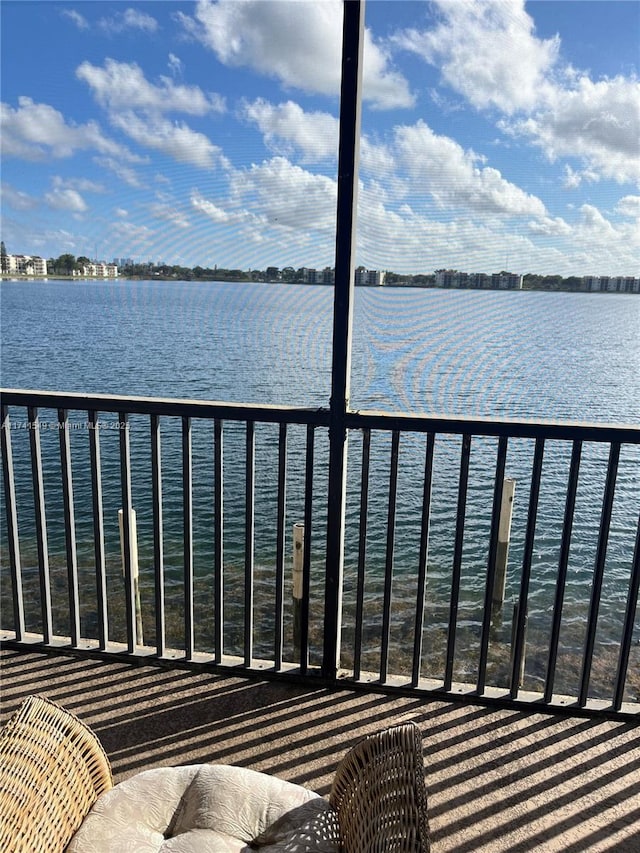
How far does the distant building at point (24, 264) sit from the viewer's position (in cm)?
1380

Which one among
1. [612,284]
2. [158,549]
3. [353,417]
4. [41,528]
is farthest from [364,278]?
[612,284]

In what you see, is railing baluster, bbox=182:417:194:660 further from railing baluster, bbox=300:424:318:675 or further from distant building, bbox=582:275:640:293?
distant building, bbox=582:275:640:293

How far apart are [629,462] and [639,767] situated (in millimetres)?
8957

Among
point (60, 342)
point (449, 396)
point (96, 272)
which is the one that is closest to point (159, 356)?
point (60, 342)

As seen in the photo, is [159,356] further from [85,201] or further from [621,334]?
→ [621,334]

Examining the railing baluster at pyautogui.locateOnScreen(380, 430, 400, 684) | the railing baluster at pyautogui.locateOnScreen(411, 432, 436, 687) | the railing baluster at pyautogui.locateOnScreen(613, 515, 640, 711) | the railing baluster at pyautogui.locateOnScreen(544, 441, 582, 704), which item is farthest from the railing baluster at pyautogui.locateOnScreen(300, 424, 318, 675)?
the railing baluster at pyautogui.locateOnScreen(613, 515, 640, 711)

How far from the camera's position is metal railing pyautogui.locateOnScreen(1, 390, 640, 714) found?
6.77ft

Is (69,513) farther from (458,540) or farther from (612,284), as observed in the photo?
(612,284)

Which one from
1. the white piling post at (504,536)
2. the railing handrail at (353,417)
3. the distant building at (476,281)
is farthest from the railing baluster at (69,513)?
the white piling post at (504,536)

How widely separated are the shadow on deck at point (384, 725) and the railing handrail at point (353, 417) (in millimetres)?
956

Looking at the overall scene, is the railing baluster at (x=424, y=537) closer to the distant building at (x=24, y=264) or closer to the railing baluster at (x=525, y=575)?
the railing baluster at (x=525, y=575)

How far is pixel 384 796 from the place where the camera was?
1066mm

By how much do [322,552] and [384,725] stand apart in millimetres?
6320

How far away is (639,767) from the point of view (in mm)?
1830
